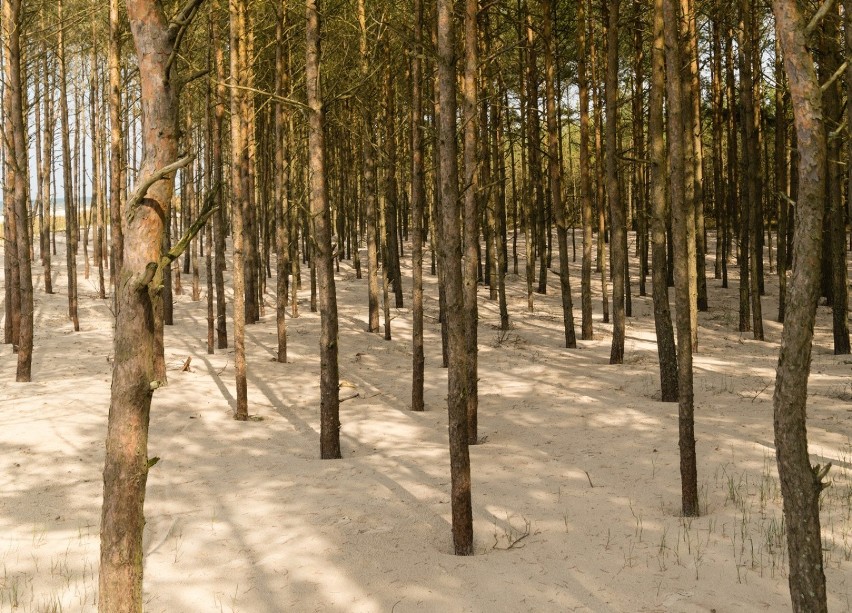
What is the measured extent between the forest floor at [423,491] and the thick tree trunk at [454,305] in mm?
488

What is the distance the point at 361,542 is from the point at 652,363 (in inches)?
353

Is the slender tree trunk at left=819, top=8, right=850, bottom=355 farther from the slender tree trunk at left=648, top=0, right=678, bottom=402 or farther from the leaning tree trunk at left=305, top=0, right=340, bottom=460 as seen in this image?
the leaning tree trunk at left=305, top=0, right=340, bottom=460

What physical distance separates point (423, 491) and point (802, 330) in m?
4.48

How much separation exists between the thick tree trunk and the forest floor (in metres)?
0.49

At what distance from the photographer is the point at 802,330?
387cm

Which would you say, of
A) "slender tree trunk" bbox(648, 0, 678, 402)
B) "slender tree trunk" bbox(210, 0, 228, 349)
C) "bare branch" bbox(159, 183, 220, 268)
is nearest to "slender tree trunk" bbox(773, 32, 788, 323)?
"slender tree trunk" bbox(648, 0, 678, 402)

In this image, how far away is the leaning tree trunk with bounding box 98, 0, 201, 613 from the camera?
3525mm

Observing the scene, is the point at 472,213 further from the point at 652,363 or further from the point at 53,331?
the point at 53,331

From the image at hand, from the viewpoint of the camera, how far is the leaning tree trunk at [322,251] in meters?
8.69

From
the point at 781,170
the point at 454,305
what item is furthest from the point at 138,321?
the point at 781,170

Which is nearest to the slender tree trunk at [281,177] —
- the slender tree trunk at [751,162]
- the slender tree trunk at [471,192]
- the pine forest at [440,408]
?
the pine forest at [440,408]

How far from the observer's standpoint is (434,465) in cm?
829

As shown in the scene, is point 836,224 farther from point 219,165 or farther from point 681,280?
point 219,165

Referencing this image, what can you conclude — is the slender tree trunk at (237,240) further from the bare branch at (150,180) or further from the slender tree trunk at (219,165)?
the bare branch at (150,180)
